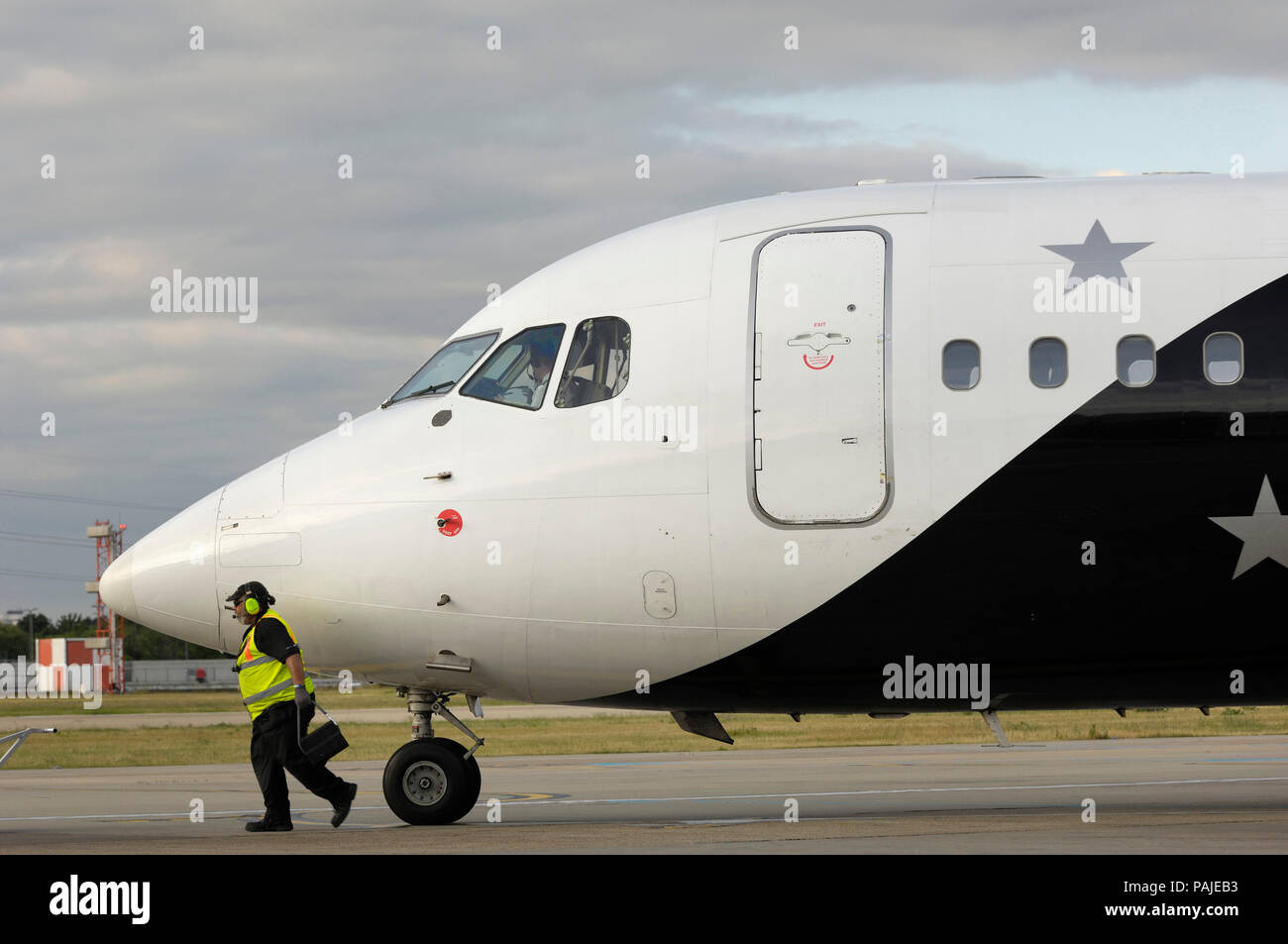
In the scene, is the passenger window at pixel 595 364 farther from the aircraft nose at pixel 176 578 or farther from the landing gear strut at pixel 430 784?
the aircraft nose at pixel 176 578

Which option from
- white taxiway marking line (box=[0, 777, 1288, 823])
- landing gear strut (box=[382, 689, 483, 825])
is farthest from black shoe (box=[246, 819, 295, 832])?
white taxiway marking line (box=[0, 777, 1288, 823])

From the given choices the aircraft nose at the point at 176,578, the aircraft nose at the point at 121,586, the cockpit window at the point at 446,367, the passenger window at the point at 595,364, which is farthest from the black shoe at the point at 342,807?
the passenger window at the point at 595,364

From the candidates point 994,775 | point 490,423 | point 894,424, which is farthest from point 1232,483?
point 994,775

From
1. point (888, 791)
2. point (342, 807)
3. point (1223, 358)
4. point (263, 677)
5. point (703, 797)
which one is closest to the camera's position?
point (1223, 358)

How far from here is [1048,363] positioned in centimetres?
1152

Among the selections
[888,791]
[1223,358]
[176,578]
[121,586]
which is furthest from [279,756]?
[1223,358]

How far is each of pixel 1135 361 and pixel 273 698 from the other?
778cm

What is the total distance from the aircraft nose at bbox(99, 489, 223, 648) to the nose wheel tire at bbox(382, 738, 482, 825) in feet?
6.78

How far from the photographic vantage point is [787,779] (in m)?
19.9

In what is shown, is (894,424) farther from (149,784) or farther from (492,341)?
(149,784)

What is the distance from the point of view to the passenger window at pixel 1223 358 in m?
11.3

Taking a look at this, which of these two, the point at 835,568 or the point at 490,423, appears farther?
the point at 490,423

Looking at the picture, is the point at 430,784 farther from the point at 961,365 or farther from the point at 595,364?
the point at 961,365

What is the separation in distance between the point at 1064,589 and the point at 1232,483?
1.49 meters
